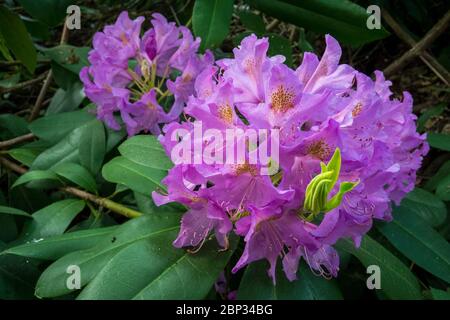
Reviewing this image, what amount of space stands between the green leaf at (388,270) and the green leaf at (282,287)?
85 millimetres

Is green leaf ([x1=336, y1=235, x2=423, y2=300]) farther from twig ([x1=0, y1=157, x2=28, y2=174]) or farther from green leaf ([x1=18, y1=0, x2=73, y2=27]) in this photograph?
twig ([x1=0, y1=157, x2=28, y2=174])

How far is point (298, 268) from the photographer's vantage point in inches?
36.9

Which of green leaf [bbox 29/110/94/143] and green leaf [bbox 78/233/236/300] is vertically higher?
green leaf [bbox 78/233/236/300]

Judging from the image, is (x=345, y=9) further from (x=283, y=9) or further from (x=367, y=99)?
(x=367, y=99)

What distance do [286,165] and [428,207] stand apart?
2.10 ft

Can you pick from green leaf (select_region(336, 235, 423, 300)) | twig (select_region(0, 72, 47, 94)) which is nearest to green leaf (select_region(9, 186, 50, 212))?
twig (select_region(0, 72, 47, 94))

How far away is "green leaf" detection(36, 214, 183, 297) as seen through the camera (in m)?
0.89

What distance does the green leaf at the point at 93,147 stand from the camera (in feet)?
4.66

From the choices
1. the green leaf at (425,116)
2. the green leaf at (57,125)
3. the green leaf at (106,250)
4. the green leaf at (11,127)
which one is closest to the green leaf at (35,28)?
the green leaf at (11,127)

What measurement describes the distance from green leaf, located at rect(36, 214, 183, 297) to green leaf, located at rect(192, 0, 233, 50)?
520mm

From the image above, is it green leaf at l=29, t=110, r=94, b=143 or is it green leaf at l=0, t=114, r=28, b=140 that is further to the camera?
green leaf at l=0, t=114, r=28, b=140

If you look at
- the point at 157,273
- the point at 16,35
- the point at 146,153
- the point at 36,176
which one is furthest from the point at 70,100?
the point at 157,273
